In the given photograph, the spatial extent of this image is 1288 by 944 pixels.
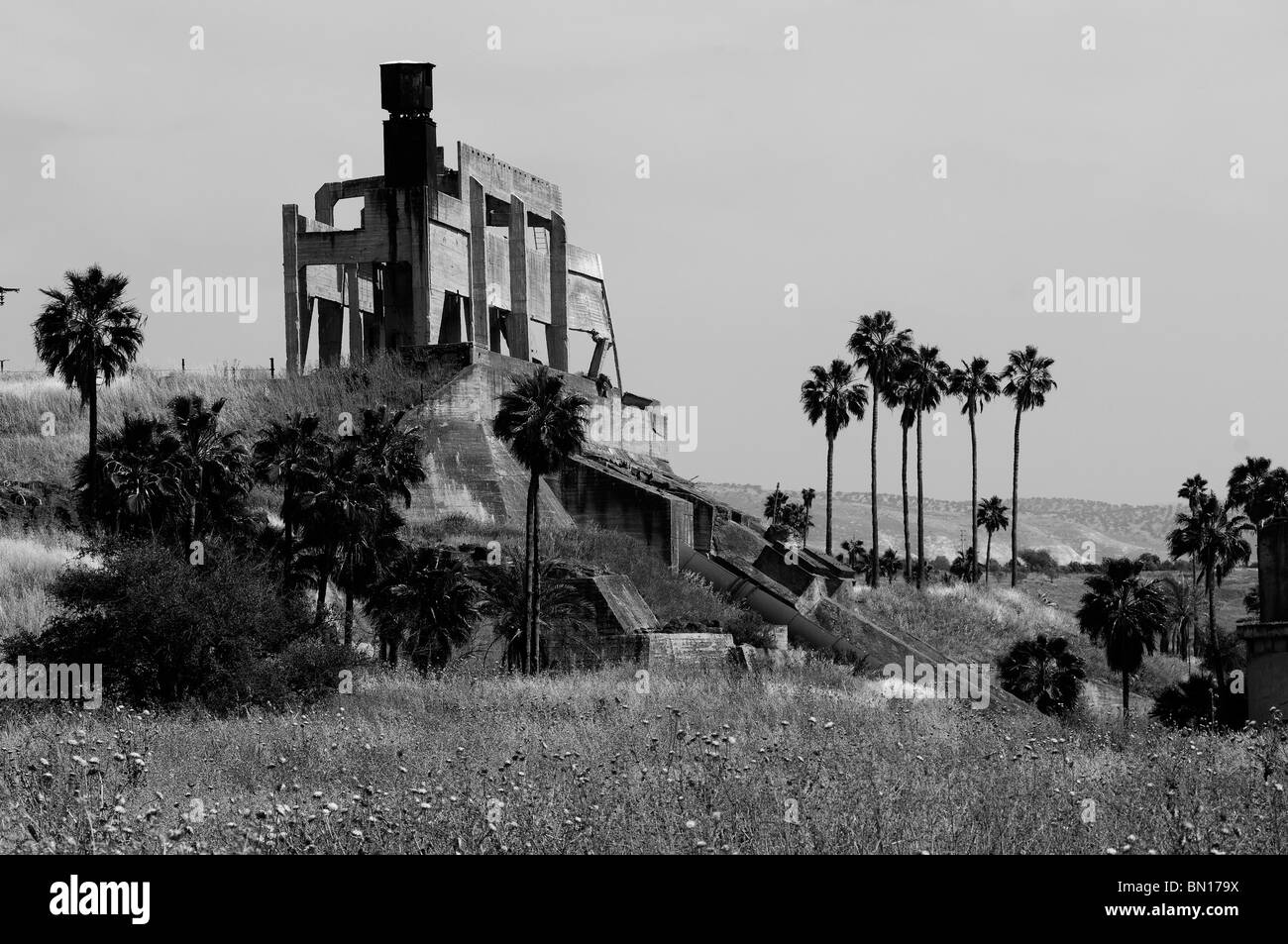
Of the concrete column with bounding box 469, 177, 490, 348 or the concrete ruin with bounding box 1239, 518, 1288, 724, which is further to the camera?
the concrete column with bounding box 469, 177, 490, 348

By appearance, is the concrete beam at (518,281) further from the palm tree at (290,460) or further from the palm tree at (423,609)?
the palm tree at (423,609)

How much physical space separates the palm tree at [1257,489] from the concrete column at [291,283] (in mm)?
36478

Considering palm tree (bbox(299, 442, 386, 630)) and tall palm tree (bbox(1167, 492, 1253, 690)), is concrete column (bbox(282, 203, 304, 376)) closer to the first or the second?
palm tree (bbox(299, 442, 386, 630))

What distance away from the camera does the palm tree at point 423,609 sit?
3694cm

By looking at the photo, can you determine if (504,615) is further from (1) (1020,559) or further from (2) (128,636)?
(1) (1020,559)

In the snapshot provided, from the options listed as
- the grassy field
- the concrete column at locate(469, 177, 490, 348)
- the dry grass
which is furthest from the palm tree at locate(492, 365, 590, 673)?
the concrete column at locate(469, 177, 490, 348)

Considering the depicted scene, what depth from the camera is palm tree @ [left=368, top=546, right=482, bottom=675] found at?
36938 mm

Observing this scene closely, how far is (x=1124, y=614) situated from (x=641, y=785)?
40057 millimetres

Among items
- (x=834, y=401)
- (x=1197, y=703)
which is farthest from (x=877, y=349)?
(x=1197, y=703)

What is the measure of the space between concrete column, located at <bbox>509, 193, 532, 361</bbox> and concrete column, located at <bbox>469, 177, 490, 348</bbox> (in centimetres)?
178

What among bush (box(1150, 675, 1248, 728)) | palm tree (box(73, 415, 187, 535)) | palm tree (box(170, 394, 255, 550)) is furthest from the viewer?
bush (box(1150, 675, 1248, 728))

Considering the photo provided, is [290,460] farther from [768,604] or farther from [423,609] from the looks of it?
[768,604]

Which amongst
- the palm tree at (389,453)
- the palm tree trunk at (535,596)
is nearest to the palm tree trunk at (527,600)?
the palm tree trunk at (535,596)
